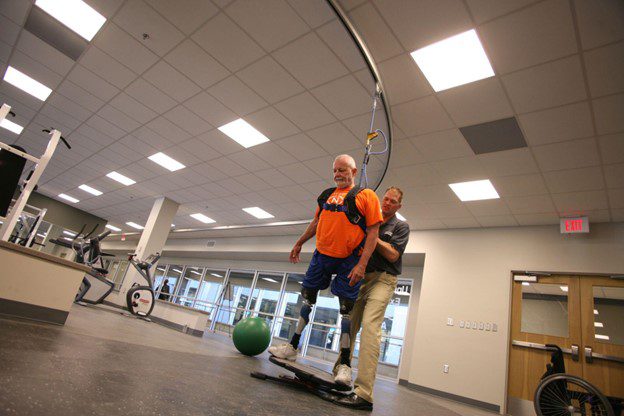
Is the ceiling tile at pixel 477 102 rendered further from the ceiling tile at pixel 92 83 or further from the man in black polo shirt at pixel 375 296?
the ceiling tile at pixel 92 83

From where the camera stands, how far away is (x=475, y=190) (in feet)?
16.6

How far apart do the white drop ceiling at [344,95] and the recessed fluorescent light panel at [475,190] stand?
0.14m

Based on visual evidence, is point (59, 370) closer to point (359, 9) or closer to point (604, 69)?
point (359, 9)

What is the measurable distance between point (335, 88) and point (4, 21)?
4013mm

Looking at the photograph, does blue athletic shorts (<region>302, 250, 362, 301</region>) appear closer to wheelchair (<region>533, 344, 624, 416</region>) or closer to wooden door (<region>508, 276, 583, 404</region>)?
wheelchair (<region>533, 344, 624, 416</region>)

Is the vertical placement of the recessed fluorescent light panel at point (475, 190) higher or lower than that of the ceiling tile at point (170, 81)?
lower

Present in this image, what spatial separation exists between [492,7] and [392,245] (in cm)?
203

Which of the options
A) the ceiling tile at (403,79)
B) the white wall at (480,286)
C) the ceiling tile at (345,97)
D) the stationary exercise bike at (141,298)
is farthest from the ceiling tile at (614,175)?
the stationary exercise bike at (141,298)

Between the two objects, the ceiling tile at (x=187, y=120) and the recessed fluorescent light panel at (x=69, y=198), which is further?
the recessed fluorescent light panel at (x=69, y=198)

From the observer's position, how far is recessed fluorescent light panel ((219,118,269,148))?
193 inches

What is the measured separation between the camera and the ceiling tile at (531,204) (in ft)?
15.9

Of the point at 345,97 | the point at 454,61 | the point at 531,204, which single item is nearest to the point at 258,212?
the point at 345,97

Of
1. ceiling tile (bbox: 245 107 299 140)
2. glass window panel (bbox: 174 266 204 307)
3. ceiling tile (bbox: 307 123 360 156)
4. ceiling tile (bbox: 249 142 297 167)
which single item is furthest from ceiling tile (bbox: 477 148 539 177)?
glass window panel (bbox: 174 266 204 307)

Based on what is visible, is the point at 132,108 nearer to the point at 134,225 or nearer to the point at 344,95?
the point at 344,95
